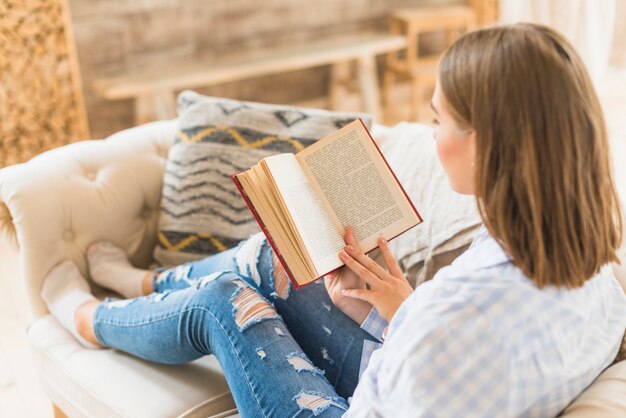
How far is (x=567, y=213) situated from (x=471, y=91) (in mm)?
190

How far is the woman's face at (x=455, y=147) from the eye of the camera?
0.97 metres

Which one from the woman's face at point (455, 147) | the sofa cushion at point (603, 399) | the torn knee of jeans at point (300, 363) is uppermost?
the woman's face at point (455, 147)

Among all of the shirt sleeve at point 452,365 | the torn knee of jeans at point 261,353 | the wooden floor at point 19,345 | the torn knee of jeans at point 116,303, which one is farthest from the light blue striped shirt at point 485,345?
the wooden floor at point 19,345

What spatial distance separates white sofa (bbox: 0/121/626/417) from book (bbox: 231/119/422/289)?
376 millimetres

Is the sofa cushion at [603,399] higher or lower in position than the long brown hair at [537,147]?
lower

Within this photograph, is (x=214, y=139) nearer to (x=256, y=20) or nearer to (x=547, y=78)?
(x=547, y=78)

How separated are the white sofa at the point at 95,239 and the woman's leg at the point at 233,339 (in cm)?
6

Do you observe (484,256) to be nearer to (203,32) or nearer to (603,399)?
(603,399)

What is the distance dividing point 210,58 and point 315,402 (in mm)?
2490

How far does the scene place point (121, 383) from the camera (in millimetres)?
1456

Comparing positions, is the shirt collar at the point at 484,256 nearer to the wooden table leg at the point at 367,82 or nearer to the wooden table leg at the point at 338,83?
the wooden table leg at the point at 367,82

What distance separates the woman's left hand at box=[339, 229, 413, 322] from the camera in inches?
48.6

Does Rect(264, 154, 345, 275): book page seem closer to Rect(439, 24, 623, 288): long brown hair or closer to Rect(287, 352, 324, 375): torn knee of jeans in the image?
Rect(287, 352, 324, 375): torn knee of jeans

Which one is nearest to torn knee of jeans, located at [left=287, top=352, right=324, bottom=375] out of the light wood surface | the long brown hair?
the long brown hair
